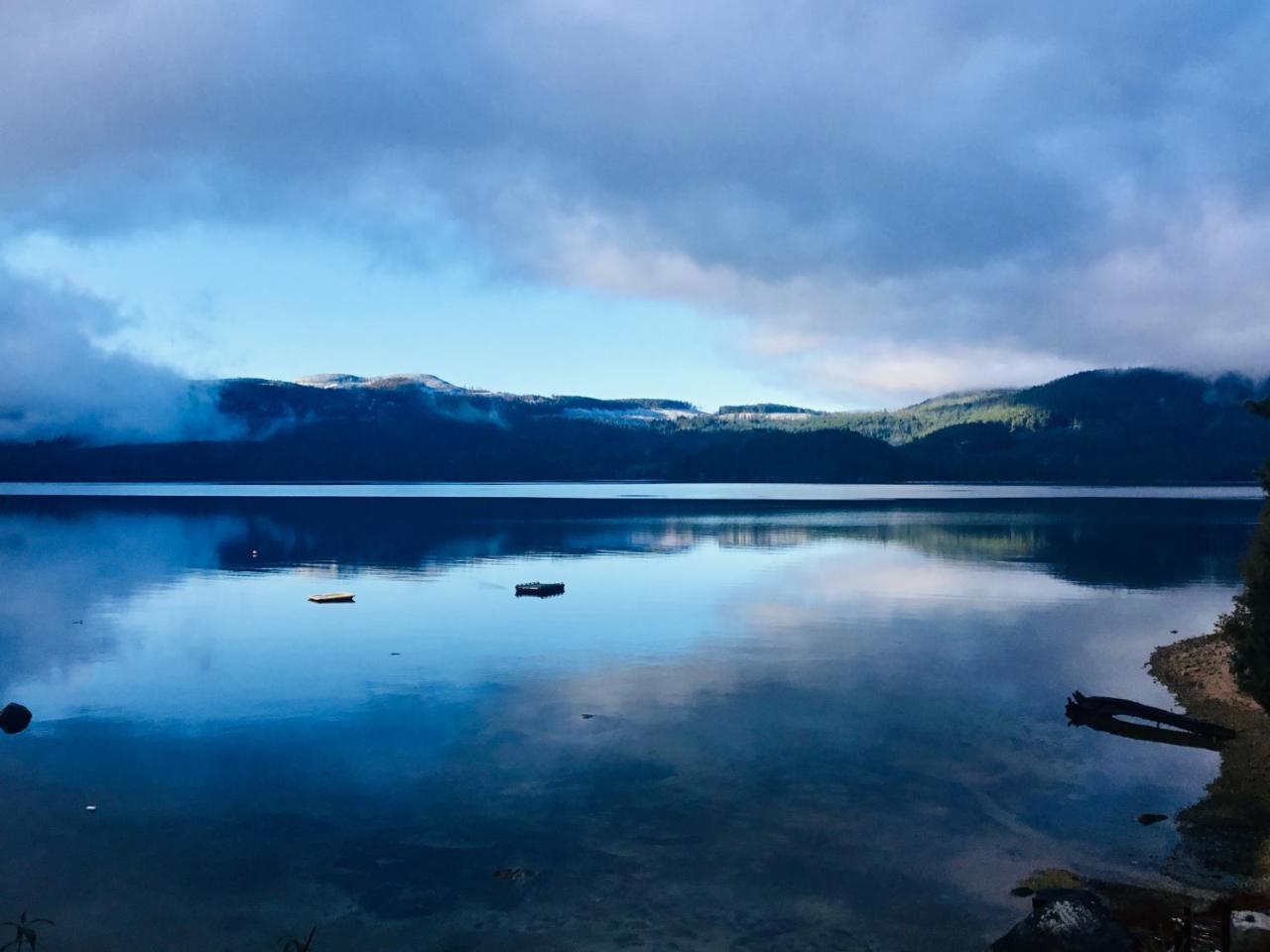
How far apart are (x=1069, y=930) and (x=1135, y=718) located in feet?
80.0

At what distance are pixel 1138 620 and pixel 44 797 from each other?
61.8 meters

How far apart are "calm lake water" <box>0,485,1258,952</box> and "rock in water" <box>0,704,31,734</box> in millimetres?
621

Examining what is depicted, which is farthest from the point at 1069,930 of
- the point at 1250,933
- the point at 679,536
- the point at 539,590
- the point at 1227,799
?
the point at 679,536

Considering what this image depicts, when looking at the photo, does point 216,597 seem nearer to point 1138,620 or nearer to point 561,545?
point 561,545

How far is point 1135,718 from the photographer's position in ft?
129

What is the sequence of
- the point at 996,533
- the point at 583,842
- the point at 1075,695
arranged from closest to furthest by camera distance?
the point at 583,842, the point at 1075,695, the point at 996,533

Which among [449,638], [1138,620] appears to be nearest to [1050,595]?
[1138,620]

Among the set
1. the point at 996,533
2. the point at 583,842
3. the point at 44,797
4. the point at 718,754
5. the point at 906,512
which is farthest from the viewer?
the point at 906,512

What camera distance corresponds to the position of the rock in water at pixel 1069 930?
59.4 feet

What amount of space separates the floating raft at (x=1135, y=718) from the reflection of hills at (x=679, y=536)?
48.0m

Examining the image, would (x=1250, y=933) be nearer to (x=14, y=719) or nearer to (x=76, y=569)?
(x=14, y=719)

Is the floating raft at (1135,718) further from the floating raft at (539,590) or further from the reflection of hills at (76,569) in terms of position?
the reflection of hills at (76,569)

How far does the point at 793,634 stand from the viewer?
58281mm

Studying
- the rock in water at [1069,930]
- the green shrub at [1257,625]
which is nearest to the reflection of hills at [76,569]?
the rock in water at [1069,930]
